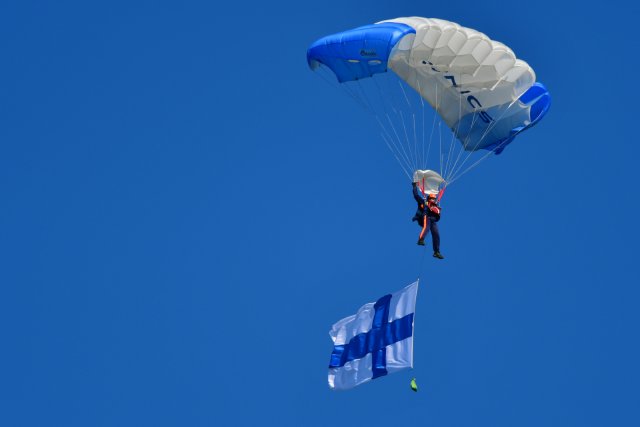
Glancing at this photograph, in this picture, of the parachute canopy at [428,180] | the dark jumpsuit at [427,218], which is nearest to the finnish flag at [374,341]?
the dark jumpsuit at [427,218]

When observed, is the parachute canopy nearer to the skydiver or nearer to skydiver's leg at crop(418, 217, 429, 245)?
the skydiver

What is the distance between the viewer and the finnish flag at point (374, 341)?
27.8 metres

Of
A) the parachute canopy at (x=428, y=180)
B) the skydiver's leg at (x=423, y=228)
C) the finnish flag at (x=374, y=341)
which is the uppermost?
the parachute canopy at (x=428, y=180)

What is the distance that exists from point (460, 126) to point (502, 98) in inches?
57.8

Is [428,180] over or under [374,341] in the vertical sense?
over

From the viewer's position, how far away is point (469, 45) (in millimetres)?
26375

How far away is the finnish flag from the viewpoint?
27.8 meters

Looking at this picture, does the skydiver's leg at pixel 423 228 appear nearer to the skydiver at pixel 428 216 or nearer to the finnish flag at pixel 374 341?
the skydiver at pixel 428 216

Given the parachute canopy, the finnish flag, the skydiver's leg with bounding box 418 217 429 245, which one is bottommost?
the finnish flag

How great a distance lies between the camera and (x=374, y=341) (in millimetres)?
28172

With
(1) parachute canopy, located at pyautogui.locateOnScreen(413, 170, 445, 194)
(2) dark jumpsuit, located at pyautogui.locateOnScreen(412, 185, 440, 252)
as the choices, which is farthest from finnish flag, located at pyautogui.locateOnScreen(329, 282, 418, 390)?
(1) parachute canopy, located at pyautogui.locateOnScreen(413, 170, 445, 194)

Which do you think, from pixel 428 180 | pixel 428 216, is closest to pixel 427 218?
pixel 428 216

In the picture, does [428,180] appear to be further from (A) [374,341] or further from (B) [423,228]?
(A) [374,341]

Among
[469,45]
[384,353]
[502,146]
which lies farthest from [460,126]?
[384,353]
